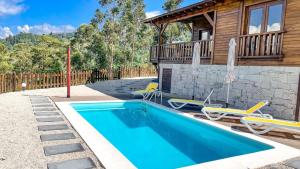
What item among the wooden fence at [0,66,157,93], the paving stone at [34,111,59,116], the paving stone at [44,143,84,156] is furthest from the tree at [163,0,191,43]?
the paving stone at [44,143,84,156]

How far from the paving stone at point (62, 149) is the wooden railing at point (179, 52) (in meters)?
8.84

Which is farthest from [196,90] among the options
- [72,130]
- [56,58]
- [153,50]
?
[56,58]

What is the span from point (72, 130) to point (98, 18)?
975 inches

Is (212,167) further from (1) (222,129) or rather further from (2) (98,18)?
(2) (98,18)

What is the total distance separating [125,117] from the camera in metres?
9.43

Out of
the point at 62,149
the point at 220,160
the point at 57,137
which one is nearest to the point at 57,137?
the point at 57,137

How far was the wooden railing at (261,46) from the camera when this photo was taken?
8.70 m

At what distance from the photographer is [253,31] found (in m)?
9.94

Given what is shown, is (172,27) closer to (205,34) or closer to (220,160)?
(205,34)

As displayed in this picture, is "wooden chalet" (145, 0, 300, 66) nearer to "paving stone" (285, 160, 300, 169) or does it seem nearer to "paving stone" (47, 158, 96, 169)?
"paving stone" (285, 160, 300, 169)

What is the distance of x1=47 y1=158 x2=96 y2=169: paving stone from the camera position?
12.6 ft

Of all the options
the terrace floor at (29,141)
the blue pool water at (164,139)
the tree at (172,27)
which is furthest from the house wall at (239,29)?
the tree at (172,27)

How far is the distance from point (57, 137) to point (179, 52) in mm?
10236

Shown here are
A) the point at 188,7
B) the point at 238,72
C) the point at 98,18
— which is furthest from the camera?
the point at 98,18
